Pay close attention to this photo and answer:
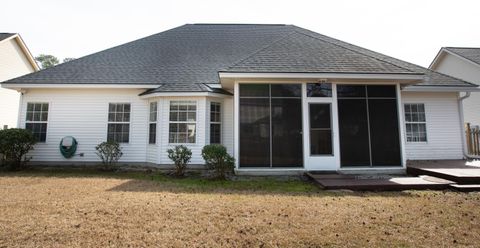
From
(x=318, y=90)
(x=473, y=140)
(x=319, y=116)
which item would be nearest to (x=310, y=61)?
(x=318, y=90)

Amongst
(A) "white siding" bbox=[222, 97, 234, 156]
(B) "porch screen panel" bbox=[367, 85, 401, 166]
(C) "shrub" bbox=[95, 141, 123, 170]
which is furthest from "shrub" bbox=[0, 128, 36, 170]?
(B) "porch screen panel" bbox=[367, 85, 401, 166]

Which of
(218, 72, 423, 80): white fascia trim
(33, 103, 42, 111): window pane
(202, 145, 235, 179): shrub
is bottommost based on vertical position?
(202, 145, 235, 179): shrub

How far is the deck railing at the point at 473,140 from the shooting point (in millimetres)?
10695

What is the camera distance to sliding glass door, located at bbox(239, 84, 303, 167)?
7.59m

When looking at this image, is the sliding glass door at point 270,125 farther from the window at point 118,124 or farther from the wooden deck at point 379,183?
the window at point 118,124

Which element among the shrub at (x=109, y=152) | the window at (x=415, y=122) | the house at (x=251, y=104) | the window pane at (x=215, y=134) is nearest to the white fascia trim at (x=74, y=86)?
the house at (x=251, y=104)

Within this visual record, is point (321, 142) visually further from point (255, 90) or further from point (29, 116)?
point (29, 116)

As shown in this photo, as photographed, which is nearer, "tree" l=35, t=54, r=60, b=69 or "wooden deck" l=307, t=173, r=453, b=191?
"wooden deck" l=307, t=173, r=453, b=191

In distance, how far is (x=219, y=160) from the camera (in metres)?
7.33

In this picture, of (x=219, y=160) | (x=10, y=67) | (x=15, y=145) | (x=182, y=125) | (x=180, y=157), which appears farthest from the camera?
(x=10, y=67)

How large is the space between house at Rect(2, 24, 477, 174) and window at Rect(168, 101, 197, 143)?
0.04 metres

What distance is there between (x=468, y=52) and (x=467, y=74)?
1974 mm

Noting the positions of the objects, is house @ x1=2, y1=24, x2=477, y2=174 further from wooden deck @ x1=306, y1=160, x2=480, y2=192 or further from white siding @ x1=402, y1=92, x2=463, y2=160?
wooden deck @ x1=306, y1=160, x2=480, y2=192

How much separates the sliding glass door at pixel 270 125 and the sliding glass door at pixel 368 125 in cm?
151
